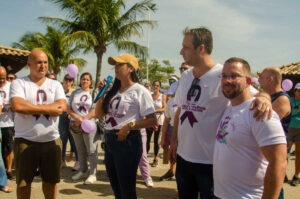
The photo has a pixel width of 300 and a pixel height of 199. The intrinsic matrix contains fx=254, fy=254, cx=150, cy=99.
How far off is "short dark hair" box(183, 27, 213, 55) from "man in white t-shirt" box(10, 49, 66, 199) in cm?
182

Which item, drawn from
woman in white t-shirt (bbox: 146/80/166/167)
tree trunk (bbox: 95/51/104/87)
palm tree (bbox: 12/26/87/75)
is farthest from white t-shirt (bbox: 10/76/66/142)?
palm tree (bbox: 12/26/87/75)

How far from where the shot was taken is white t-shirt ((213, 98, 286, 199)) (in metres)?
1.59

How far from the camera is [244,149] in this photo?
5.49 feet

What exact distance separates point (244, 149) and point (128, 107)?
4.85 feet

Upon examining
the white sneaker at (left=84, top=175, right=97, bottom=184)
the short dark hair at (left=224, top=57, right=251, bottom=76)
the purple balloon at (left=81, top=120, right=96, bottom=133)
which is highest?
the short dark hair at (left=224, top=57, right=251, bottom=76)

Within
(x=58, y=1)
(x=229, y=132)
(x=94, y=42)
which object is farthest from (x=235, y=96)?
(x=58, y=1)

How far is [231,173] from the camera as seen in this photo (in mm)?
1736

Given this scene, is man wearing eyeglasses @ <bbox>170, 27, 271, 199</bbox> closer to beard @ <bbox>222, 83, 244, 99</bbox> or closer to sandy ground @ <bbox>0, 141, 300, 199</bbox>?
beard @ <bbox>222, 83, 244, 99</bbox>

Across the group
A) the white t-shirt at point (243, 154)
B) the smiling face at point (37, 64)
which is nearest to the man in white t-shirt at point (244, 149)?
the white t-shirt at point (243, 154)

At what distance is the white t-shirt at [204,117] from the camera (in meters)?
2.19

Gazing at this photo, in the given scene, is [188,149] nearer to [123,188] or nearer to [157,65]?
[123,188]

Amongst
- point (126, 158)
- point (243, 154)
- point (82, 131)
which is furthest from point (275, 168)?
point (82, 131)

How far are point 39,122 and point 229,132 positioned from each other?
7.31 ft

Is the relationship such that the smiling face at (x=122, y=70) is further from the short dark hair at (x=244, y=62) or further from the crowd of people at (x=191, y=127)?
the short dark hair at (x=244, y=62)
